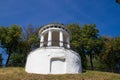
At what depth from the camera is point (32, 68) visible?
99.2 feet

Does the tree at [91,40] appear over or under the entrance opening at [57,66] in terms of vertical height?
over

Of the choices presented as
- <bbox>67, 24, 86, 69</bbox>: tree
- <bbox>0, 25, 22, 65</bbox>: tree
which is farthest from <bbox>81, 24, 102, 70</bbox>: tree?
<bbox>0, 25, 22, 65</bbox>: tree

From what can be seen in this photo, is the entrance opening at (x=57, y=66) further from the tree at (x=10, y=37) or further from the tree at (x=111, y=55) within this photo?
the tree at (x=111, y=55)

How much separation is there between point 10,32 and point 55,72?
67.9 feet

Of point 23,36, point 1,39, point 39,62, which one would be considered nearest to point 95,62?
point 23,36

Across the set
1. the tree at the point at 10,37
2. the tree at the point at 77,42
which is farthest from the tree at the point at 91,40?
the tree at the point at 10,37

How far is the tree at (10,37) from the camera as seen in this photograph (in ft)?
151

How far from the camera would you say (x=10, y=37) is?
151 ft

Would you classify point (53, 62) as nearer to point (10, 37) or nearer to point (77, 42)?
point (77, 42)

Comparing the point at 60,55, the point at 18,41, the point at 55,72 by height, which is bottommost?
the point at 55,72


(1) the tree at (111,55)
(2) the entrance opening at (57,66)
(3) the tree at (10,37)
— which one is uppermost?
(3) the tree at (10,37)

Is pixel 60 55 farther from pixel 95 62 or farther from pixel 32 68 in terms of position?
pixel 95 62

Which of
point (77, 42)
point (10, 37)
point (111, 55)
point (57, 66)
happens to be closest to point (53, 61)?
point (57, 66)

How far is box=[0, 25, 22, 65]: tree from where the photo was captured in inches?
1809
